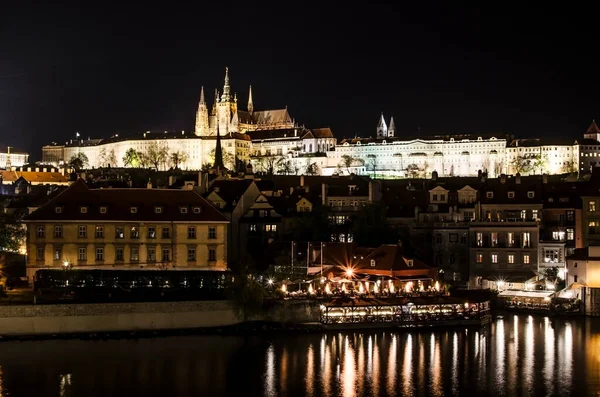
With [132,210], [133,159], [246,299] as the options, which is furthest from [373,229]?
[133,159]

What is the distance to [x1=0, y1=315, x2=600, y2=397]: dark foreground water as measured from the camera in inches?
1420

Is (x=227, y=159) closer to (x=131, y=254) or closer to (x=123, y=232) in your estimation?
(x=123, y=232)

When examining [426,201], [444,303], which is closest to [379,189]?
[426,201]

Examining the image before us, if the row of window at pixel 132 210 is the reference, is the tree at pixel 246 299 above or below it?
below

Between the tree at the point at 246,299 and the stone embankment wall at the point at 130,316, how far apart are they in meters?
0.39

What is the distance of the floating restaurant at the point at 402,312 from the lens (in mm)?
47875

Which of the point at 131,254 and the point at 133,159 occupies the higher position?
the point at 133,159

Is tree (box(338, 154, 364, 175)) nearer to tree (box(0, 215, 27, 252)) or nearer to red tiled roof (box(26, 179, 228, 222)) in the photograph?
tree (box(0, 215, 27, 252))

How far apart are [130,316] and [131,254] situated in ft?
28.9

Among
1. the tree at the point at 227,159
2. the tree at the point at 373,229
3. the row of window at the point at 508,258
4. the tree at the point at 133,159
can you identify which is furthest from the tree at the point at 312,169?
the row of window at the point at 508,258

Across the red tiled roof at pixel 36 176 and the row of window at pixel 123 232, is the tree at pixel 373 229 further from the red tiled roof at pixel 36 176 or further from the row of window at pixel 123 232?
the red tiled roof at pixel 36 176

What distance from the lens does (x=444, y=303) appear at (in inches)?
1941

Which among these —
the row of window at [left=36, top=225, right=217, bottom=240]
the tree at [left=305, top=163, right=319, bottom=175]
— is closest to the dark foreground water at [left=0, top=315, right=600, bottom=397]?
the row of window at [left=36, top=225, right=217, bottom=240]

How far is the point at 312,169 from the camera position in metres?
185
